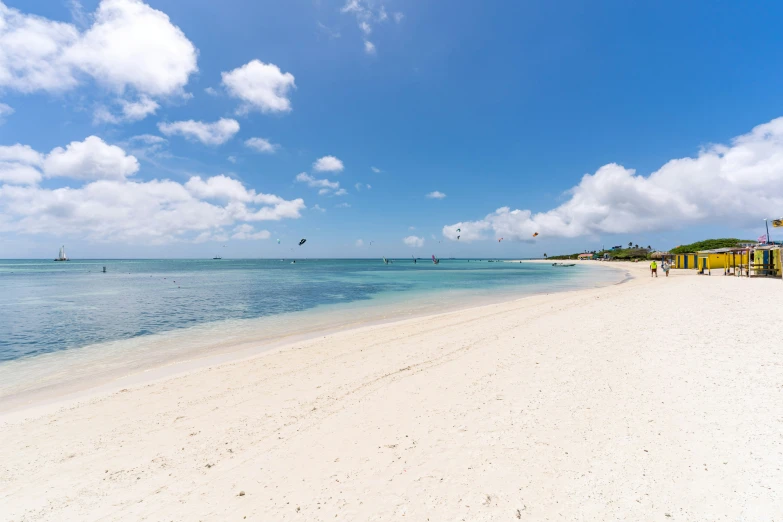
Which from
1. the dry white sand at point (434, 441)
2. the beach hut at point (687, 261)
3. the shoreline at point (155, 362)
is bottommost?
the shoreline at point (155, 362)

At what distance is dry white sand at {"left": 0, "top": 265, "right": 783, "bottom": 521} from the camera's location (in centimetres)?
369

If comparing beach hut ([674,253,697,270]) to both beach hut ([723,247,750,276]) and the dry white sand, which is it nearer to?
beach hut ([723,247,750,276])

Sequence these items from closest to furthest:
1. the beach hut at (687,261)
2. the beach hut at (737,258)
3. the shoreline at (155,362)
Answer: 1. the shoreline at (155,362)
2. the beach hut at (737,258)
3. the beach hut at (687,261)

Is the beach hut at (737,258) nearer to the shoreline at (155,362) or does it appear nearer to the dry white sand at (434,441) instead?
the dry white sand at (434,441)

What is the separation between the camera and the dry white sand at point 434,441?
3.69 meters

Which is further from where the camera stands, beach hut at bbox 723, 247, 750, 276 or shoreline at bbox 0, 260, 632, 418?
beach hut at bbox 723, 247, 750, 276

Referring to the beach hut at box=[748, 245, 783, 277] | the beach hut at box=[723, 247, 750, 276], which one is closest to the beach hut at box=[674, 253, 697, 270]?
the beach hut at box=[723, 247, 750, 276]

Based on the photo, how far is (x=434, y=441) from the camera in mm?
4883

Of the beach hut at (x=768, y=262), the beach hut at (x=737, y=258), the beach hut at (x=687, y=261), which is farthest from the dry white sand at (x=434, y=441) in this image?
the beach hut at (x=687, y=261)

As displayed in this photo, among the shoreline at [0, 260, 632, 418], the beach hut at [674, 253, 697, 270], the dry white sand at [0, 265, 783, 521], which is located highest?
the beach hut at [674, 253, 697, 270]

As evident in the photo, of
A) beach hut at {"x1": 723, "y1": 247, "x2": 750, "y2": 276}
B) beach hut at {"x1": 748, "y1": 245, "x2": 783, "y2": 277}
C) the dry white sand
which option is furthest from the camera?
beach hut at {"x1": 723, "y1": 247, "x2": 750, "y2": 276}

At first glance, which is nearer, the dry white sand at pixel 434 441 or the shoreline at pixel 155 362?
the dry white sand at pixel 434 441

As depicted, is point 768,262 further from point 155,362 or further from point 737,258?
point 155,362

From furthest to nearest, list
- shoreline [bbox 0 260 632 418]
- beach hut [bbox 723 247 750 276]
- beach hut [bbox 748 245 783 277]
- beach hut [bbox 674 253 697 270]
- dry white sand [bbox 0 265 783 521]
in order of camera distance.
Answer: beach hut [bbox 674 253 697 270] < beach hut [bbox 723 247 750 276] < beach hut [bbox 748 245 783 277] < shoreline [bbox 0 260 632 418] < dry white sand [bbox 0 265 783 521]
